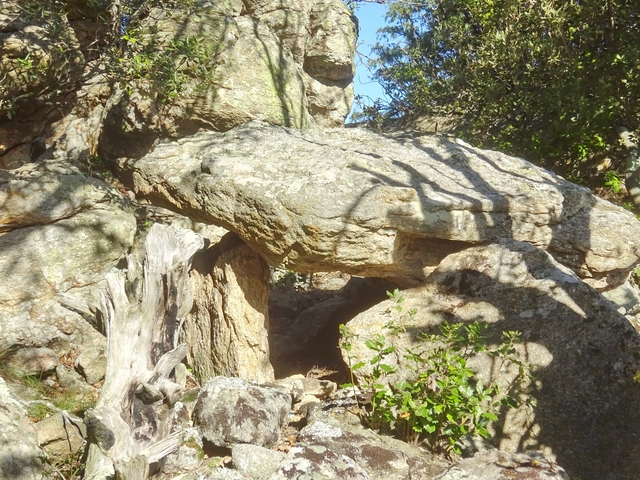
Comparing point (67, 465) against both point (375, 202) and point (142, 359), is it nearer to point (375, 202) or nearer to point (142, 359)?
point (142, 359)

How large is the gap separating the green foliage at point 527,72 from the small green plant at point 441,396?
14.0 feet

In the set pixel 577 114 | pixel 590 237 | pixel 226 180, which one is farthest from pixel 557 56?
pixel 226 180

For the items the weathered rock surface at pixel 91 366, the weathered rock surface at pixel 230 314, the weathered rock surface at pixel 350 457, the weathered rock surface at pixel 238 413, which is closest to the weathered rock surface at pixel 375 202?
the weathered rock surface at pixel 230 314

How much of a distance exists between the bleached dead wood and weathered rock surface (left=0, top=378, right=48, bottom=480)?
364mm

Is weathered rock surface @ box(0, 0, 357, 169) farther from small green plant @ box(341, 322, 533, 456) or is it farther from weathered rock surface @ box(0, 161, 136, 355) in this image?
small green plant @ box(341, 322, 533, 456)

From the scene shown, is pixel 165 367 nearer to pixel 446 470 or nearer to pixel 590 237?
pixel 446 470

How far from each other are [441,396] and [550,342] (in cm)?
129

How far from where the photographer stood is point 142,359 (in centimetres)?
522

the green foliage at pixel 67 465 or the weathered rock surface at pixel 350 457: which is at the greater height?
the weathered rock surface at pixel 350 457

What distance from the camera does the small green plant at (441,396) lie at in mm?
5133

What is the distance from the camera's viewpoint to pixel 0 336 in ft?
22.6

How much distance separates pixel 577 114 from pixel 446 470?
6462mm

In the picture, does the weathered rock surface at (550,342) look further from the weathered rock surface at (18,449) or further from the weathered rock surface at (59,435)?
the weathered rock surface at (18,449)

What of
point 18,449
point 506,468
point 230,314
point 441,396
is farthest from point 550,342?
point 18,449
